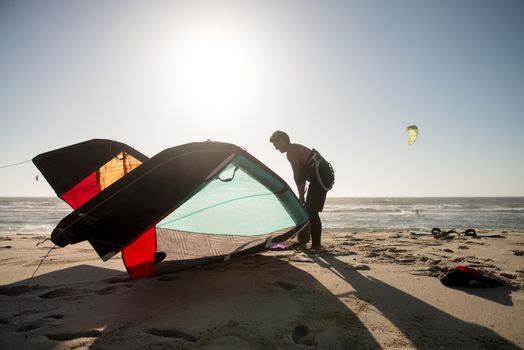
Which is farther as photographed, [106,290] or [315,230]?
[315,230]

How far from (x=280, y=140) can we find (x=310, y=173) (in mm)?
672

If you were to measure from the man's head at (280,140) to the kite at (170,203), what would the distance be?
125cm

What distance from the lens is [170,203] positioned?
2354mm

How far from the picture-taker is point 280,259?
3.74m

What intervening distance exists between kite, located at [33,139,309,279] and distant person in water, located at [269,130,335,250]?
901 millimetres

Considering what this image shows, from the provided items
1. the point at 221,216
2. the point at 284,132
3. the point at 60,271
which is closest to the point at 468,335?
the point at 221,216

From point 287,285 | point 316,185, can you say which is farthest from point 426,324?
point 316,185

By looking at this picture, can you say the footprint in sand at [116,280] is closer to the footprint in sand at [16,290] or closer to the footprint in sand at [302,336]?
the footprint in sand at [16,290]

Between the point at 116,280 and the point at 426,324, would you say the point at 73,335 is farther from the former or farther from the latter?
the point at 426,324

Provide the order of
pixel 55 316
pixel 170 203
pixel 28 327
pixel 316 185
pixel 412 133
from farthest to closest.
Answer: pixel 412 133 → pixel 316 185 → pixel 170 203 → pixel 55 316 → pixel 28 327

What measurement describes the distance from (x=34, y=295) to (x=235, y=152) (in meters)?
2.12

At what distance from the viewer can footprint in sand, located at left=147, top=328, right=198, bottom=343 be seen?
1.76 meters

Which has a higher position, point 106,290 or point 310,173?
point 310,173

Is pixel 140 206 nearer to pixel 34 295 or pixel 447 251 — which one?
pixel 34 295
